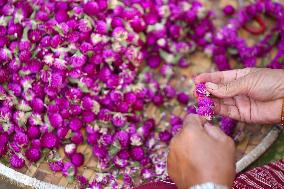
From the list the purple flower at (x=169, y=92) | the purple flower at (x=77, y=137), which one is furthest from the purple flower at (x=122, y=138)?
the purple flower at (x=169, y=92)

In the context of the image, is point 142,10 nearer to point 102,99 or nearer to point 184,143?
point 102,99

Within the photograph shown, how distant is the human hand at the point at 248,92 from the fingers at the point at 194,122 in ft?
0.45

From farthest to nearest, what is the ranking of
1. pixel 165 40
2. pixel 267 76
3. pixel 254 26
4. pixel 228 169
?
pixel 254 26 < pixel 165 40 < pixel 267 76 < pixel 228 169

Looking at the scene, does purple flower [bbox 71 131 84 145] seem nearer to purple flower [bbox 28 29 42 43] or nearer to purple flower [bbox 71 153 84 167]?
purple flower [bbox 71 153 84 167]

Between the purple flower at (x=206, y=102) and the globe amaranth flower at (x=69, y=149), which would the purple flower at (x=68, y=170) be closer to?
the globe amaranth flower at (x=69, y=149)

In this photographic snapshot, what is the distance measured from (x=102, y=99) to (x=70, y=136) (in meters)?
0.15

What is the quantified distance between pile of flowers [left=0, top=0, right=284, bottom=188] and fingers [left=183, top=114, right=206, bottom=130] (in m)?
0.41

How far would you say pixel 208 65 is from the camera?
5.80 ft

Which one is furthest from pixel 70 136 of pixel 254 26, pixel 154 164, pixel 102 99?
pixel 254 26

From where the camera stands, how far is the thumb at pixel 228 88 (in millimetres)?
1264

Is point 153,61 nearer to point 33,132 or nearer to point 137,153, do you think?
point 137,153

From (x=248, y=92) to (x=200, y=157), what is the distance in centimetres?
33

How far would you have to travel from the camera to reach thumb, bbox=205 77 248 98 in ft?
4.15

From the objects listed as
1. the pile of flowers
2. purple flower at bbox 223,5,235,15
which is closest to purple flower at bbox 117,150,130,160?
the pile of flowers
